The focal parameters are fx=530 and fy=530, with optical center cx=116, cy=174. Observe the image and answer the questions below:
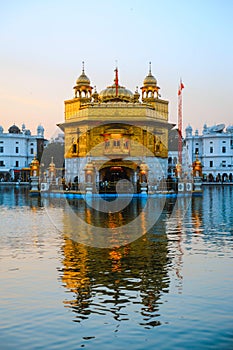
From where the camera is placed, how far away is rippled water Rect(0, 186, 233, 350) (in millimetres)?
8211

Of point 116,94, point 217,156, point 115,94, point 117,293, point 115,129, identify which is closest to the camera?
point 117,293

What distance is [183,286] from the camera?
37.2 feet

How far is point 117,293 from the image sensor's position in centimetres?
1076

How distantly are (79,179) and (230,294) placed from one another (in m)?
52.5

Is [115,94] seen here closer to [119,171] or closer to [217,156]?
[119,171]

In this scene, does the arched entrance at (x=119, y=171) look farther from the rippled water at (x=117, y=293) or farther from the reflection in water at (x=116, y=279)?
the reflection in water at (x=116, y=279)

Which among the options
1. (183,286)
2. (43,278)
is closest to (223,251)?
(183,286)

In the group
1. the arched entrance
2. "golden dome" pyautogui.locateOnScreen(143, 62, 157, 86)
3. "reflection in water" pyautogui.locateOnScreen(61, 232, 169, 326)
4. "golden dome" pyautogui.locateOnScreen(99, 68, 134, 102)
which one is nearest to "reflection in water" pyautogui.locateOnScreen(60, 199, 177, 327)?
"reflection in water" pyautogui.locateOnScreen(61, 232, 169, 326)

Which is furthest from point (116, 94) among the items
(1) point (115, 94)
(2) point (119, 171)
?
(2) point (119, 171)

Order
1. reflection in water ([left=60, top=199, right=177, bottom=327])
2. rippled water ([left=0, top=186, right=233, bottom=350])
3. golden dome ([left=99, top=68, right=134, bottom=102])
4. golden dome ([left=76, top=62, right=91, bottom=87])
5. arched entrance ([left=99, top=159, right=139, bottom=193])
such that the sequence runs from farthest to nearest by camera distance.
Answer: golden dome ([left=76, top=62, right=91, bottom=87]) → golden dome ([left=99, top=68, right=134, bottom=102]) → arched entrance ([left=99, top=159, right=139, bottom=193]) → reflection in water ([left=60, top=199, right=177, bottom=327]) → rippled water ([left=0, top=186, right=233, bottom=350])

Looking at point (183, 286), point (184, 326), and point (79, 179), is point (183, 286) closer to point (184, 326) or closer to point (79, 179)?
point (184, 326)

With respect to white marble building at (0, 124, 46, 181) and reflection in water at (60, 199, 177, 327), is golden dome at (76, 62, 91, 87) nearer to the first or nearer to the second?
white marble building at (0, 124, 46, 181)

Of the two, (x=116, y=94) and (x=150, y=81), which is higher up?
(x=150, y=81)

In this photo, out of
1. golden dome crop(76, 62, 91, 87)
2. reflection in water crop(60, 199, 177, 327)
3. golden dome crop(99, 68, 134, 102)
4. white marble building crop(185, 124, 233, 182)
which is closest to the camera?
reflection in water crop(60, 199, 177, 327)
